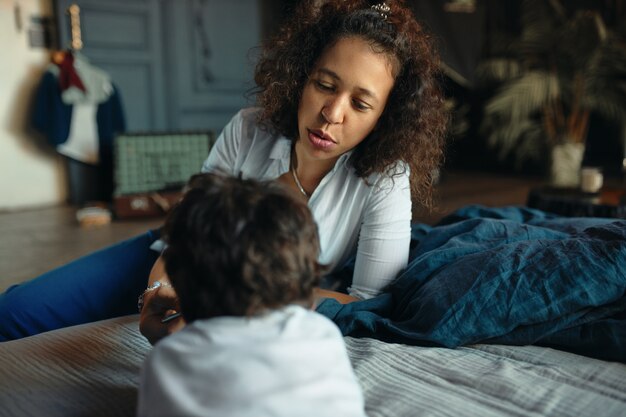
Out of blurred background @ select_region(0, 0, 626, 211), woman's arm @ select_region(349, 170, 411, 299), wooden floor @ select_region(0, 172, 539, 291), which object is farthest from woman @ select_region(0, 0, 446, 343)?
blurred background @ select_region(0, 0, 626, 211)

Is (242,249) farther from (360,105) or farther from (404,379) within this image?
(360,105)

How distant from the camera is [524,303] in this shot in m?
0.97

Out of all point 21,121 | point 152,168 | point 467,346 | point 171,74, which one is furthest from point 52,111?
point 467,346

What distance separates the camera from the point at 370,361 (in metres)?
0.93

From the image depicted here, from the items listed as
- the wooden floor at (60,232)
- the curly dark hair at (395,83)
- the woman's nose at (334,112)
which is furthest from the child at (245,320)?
the wooden floor at (60,232)

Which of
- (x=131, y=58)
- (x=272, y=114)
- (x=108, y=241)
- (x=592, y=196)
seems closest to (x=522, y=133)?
(x=592, y=196)

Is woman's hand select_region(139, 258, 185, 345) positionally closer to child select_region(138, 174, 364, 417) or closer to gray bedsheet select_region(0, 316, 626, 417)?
gray bedsheet select_region(0, 316, 626, 417)

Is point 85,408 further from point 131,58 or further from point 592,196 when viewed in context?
point 131,58

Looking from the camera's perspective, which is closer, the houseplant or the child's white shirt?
the child's white shirt

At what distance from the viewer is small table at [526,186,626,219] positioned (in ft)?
6.63

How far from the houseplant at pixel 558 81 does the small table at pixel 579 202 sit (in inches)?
38.8

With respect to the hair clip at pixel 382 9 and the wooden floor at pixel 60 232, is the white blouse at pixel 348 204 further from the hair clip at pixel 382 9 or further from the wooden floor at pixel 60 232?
the wooden floor at pixel 60 232

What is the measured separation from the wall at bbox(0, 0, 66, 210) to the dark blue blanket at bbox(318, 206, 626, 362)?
3.21m

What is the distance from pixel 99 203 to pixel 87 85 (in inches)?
28.7
